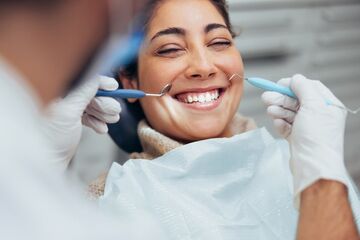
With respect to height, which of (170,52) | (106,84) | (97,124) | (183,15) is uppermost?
(183,15)

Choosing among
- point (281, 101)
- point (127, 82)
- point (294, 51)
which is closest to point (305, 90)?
point (281, 101)

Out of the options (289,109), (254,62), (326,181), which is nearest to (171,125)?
(289,109)

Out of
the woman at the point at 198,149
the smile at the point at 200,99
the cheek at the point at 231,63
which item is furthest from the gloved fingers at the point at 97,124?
the cheek at the point at 231,63

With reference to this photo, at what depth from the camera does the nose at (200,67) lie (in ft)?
5.28

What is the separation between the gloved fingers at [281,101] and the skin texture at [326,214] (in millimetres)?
309

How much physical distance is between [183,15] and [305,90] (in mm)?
539

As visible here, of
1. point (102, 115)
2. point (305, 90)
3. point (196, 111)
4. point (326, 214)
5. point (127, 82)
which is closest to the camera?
point (326, 214)

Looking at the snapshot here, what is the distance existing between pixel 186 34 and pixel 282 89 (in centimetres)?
→ 41

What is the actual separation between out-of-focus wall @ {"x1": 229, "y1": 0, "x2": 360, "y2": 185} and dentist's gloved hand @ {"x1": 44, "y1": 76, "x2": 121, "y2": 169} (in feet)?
3.98

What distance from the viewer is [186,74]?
5.33 ft

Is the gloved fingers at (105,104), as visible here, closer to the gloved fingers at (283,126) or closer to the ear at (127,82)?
the ear at (127,82)

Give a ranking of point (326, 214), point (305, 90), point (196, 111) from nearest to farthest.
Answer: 1. point (326, 214)
2. point (305, 90)
3. point (196, 111)

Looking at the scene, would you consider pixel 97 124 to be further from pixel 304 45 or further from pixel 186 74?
pixel 304 45

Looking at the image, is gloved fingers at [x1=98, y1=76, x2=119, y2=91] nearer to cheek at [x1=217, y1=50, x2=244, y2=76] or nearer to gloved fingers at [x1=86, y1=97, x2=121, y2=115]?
gloved fingers at [x1=86, y1=97, x2=121, y2=115]
